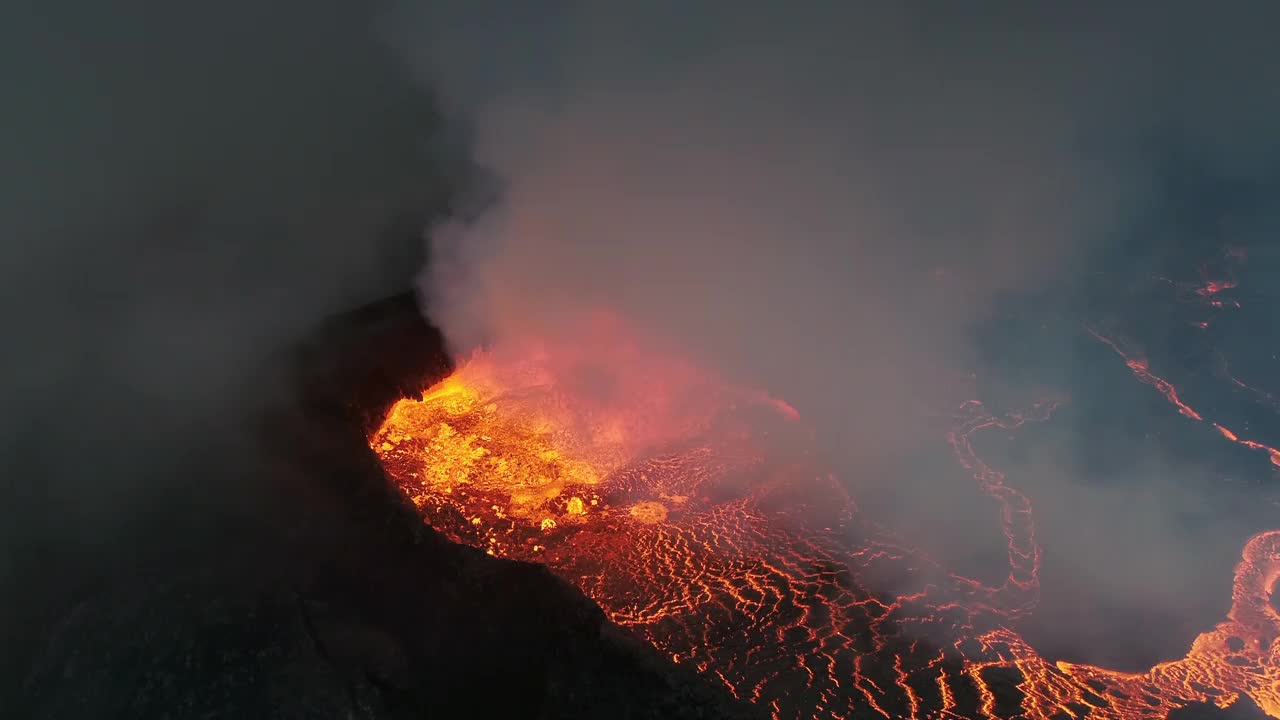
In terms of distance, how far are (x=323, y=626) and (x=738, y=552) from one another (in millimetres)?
5668

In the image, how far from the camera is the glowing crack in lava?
25.2 ft

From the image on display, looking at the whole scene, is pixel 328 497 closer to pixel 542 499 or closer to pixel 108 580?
pixel 108 580

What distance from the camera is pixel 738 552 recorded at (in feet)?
30.4

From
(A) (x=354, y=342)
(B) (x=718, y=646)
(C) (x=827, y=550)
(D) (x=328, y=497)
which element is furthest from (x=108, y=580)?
(C) (x=827, y=550)

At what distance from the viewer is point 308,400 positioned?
827 centimetres

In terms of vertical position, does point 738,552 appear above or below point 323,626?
above

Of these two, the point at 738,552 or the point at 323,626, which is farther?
the point at 738,552

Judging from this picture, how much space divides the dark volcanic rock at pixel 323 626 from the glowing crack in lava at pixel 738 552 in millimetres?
1440

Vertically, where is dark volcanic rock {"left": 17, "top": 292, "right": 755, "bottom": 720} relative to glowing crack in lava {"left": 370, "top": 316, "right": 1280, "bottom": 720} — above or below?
below

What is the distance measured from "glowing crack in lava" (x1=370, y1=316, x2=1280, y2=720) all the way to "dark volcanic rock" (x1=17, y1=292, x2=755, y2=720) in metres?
1.44

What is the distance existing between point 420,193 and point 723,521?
915 cm

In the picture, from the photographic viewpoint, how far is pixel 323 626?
5578 millimetres

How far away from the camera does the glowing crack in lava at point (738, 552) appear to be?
25.2 ft

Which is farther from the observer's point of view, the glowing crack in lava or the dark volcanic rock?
the glowing crack in lava
